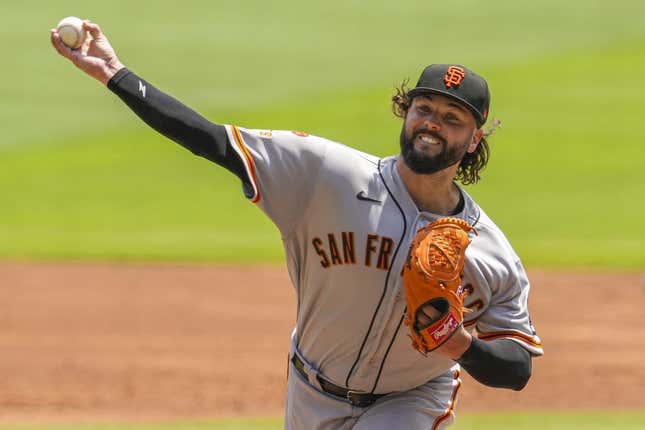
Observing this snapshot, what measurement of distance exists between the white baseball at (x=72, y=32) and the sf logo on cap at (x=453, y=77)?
4.76 ft

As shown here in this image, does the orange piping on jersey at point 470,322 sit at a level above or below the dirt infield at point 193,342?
above

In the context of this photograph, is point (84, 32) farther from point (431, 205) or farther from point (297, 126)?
point (297, 126)

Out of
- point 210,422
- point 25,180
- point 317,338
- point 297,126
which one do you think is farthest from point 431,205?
point 297,126

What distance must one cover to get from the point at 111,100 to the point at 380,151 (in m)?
5.44

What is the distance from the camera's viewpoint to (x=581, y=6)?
1090 inches

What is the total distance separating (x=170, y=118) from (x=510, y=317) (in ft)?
5.20

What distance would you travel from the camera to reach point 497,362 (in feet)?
15.3

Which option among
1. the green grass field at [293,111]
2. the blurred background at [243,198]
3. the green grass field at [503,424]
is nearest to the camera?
the green grass field at [503,424]

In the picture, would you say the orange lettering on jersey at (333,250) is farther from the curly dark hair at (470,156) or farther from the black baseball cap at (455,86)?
the curly dark hair at (470,156)

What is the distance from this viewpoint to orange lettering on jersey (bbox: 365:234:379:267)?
4.77m

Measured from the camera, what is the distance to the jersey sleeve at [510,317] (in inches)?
192

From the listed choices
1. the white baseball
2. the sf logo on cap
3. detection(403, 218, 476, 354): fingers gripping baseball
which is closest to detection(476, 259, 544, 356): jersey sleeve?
detection(403, 218, 476, 354): fingers gripping baseball

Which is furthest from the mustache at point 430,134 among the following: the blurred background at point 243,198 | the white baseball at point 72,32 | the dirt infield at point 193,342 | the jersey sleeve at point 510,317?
the dirt infield at point 193,342

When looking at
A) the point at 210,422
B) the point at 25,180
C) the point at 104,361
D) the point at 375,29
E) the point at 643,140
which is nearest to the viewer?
the point at 210,422
